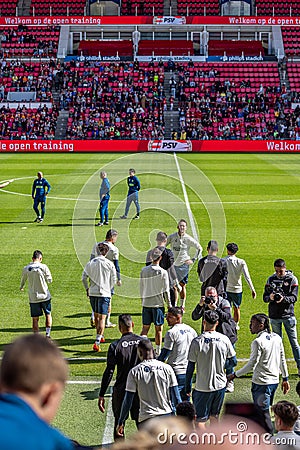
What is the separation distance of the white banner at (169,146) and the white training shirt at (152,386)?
156 feet

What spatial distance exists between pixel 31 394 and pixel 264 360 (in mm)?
6557

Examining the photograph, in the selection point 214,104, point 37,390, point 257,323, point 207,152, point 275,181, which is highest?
point 214,104

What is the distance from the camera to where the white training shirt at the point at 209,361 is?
8.30m

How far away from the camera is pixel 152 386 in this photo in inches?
295

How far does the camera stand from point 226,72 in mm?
69625

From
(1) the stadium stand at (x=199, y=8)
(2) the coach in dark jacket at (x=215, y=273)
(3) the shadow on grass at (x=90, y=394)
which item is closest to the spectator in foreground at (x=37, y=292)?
(3) the shadow on grass at (x=90, y=394)

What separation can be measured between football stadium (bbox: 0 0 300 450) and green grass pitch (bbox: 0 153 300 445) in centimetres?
7

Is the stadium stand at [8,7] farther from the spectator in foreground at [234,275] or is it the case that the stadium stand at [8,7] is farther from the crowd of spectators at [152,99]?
the spectator in foreground at [234,275]

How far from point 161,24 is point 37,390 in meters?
73.3

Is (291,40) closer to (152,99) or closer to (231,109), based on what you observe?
(231,109)

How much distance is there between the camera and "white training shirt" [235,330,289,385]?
28.3ft

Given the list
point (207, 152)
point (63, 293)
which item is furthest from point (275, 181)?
point (63, 293)

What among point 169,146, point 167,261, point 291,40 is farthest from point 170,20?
point 167,261

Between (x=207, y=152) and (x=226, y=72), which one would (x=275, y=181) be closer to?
(x=207, y=152)
